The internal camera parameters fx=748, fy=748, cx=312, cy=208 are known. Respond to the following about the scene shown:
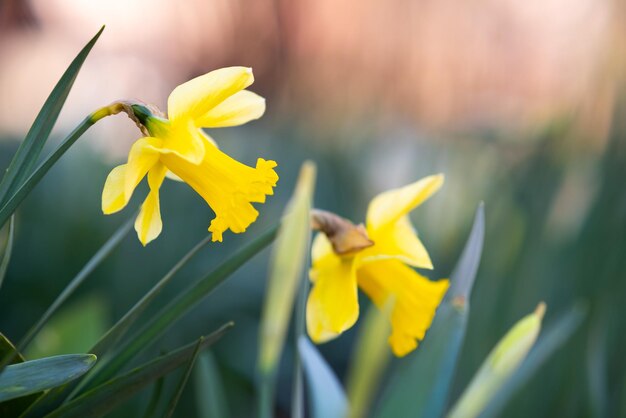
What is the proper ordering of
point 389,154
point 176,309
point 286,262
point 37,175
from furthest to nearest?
point 389,154 → point 286,262 → point 176,309 → point 37,175

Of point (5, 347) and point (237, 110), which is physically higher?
point (237, 110)

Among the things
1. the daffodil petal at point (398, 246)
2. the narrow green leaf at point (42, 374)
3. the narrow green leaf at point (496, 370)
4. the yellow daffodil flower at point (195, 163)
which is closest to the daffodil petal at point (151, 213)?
the yellow daffodil flower at point (195, 163)

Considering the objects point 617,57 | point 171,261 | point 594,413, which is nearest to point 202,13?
point 171,261

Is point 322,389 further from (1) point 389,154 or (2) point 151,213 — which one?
(1) point 389,154

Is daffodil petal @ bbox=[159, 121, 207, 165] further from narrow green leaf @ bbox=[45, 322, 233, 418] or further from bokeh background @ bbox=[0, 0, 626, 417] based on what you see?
bokeh background @ bbox=[0, 0, 626, 417]

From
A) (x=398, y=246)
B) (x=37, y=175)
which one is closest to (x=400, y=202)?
(x=398, y=246)

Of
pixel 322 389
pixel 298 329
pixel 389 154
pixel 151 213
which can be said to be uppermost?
pixel 151 213

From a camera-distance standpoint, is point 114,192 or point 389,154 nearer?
point 114,192
